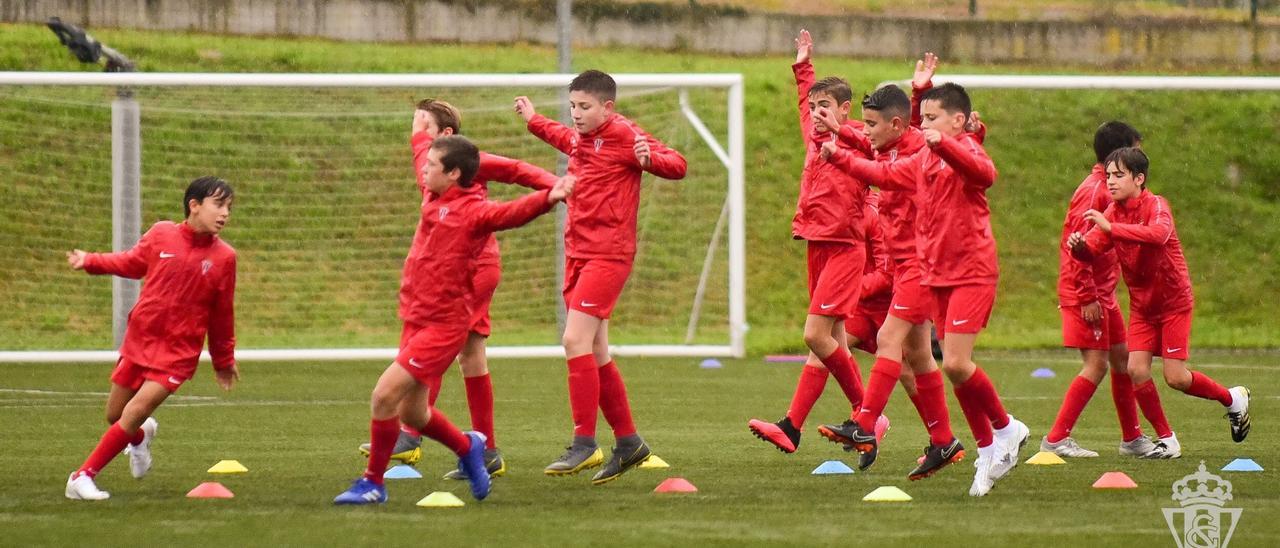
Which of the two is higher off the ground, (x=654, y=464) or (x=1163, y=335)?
(x=1163, y=335)

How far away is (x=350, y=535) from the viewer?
6434 millimetres

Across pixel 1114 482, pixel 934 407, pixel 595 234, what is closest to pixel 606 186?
pixel 595 234

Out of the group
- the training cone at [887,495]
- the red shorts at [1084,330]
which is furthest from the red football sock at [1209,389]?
the training cone at [887,495]

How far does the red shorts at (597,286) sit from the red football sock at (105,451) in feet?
6.95

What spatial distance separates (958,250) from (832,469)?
1288 mm

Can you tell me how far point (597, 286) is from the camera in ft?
27.2

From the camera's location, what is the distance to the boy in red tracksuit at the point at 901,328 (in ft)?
28.1

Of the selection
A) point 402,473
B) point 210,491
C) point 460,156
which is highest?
point 460,156

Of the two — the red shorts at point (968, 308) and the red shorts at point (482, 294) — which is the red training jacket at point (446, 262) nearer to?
the red shorts at point (482, 294)

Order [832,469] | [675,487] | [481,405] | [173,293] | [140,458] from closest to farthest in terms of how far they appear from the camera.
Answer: [675,487]
[173,293]
[140,458]
[832,469]
[481,405]

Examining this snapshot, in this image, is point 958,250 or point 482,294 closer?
point 958,250

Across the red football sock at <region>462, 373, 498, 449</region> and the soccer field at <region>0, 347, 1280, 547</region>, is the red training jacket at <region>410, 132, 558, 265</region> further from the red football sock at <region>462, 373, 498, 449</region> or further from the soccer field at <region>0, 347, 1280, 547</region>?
the soccer field at <region>0, 347, 1280, 547</region>

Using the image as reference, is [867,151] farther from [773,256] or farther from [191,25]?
[191,25]

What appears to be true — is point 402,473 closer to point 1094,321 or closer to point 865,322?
point 865,322
